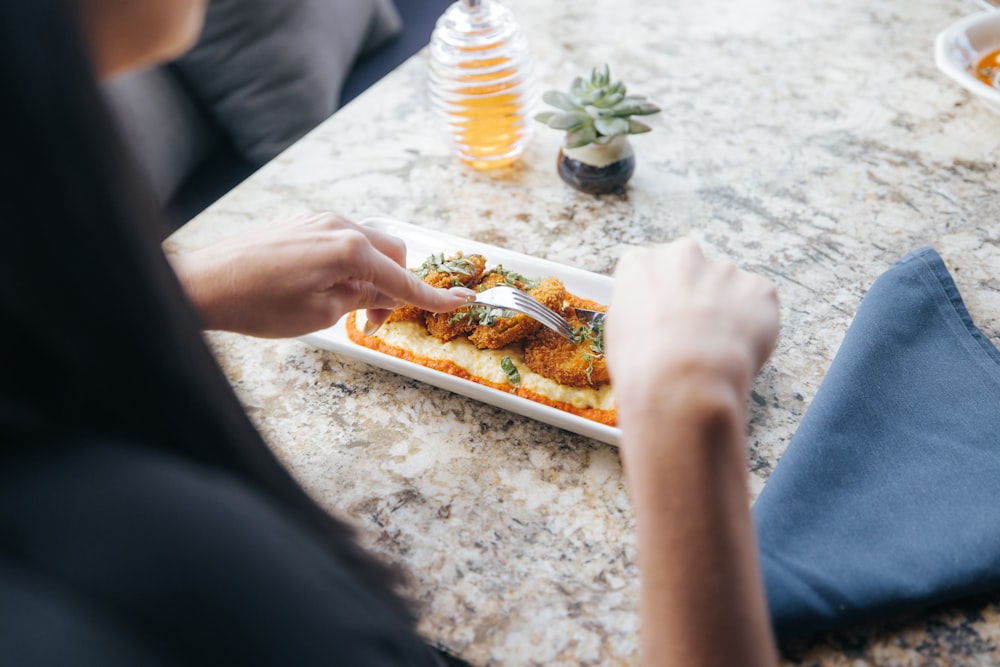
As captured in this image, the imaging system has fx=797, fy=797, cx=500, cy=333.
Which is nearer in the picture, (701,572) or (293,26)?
(701,572)

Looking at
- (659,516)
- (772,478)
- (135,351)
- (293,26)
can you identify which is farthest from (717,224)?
(293,26)

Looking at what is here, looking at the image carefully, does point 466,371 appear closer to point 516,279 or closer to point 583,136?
point 516,279

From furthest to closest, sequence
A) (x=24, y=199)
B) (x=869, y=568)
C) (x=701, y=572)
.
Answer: (x=869, y=568), (x=701, y=572), (x=24, y=199)

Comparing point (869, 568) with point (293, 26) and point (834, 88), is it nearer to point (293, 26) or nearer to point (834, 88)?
point (834, 88)

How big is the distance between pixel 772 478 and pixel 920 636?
20 centimetres

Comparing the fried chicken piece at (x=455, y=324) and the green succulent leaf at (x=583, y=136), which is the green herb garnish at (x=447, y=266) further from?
the green succulent leaf at (x=583, y=136)

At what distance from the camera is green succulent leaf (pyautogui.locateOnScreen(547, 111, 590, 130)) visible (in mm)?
1289

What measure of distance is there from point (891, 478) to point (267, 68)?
1627mm

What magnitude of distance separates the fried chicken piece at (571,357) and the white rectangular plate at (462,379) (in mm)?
56

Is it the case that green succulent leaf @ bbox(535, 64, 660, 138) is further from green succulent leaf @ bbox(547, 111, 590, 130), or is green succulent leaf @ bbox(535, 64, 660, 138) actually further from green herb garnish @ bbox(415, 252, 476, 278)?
green herb garnish @ bbox(415, 252, 476, 278)

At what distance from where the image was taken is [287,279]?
97cm

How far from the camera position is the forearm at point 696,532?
2.08 feet

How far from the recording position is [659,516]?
0.66 meters

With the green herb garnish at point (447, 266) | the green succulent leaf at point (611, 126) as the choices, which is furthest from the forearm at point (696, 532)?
the green succulent leaf at point (611, 126)
